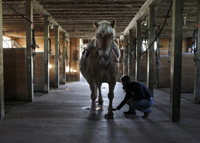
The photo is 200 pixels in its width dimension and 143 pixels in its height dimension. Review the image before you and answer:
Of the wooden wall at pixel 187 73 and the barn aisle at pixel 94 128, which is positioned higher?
the wooden wall at pixel 187 73

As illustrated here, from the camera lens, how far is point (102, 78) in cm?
300

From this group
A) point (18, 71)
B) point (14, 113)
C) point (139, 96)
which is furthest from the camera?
point (18, 71)

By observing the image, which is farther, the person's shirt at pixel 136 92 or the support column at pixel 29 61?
the support column at pixel 29 61

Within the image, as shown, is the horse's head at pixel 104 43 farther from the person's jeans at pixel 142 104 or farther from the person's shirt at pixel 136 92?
the person's jeans at pixel 142 104

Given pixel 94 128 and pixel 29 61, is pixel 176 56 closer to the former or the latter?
pixel 94 128

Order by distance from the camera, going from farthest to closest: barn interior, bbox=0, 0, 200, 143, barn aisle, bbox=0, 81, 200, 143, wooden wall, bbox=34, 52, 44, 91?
wooden wall, bbox=34, 52, 44, 91 < barn interior, bbox=0, 0, 200, 143 < barn aisle, bbox=0, 81, 200, 143

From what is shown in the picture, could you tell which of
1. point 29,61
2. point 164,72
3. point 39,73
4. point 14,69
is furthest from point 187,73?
point 14,69

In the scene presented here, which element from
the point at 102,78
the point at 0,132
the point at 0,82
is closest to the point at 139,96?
the point at 102,78

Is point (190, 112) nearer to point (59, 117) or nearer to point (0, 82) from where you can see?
point (59, 117)

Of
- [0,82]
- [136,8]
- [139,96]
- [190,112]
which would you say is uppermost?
[136,8]

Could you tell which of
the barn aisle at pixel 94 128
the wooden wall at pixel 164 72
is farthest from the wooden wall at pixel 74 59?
the barn aisle at pixel 94 128

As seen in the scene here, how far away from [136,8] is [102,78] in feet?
13.4

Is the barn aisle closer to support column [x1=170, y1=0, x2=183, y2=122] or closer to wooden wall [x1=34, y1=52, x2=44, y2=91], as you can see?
support column [x1=170, y1=0, x2=183, y2=122]

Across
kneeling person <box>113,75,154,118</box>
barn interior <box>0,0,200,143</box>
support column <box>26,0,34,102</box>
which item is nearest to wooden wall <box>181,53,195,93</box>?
barn interior <box>0,0,200,143</box>
